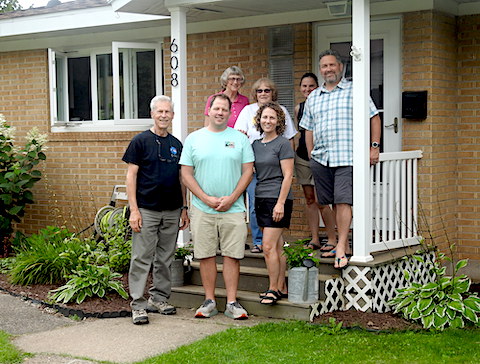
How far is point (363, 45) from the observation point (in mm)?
6629

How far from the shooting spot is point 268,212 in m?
6.46

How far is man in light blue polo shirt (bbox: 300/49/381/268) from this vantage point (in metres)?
6.73

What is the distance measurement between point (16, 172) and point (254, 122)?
438 centimetres

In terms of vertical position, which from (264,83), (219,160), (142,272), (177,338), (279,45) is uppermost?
(279,45)

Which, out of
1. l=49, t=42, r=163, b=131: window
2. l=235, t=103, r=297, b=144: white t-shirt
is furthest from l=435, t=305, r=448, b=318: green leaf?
l=49, t=42, r=163, b=131: window

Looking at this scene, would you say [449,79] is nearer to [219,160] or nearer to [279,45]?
[279,45]

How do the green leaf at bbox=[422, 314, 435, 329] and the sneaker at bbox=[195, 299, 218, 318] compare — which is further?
the sneaker at bbox=[195, 299, 218, 318]

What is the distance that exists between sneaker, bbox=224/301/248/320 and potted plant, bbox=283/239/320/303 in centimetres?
42

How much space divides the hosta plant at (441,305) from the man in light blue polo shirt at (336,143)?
66 cm

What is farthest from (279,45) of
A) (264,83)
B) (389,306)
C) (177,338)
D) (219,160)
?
(177,338)

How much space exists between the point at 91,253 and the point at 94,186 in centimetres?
254

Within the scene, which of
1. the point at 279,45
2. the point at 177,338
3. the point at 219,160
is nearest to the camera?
the point at 177,338

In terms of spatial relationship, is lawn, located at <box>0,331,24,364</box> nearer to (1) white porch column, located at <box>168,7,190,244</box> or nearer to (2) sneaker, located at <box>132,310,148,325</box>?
(2) sneaker, located at <box>132,310,148,325</box>

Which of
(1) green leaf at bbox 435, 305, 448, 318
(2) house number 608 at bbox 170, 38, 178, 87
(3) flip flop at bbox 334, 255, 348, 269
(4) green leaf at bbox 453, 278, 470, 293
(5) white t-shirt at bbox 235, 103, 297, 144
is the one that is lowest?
(1) green leaf at bbox 435, 305, 448, 318
